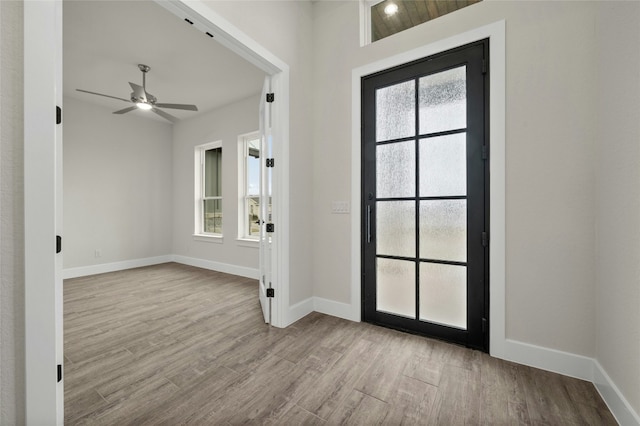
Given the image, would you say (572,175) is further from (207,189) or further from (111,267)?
(111,267)

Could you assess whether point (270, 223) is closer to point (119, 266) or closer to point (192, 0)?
point (192, 0)

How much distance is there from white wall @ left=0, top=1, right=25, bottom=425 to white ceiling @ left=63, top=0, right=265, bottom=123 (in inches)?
73.8

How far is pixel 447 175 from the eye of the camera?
2.11 metres

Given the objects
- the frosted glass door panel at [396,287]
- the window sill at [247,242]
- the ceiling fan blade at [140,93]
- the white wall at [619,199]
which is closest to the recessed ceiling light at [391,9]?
the white wall at [619,199]

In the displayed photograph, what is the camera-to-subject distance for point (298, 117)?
2.57 metres

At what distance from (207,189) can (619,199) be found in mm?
5570

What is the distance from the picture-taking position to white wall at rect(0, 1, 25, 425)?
0.99m

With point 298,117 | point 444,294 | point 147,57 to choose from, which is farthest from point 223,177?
point 444,294

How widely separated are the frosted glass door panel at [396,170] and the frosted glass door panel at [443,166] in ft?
0.27

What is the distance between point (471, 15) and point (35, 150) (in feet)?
9.18

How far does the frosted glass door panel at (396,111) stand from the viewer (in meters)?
2.27

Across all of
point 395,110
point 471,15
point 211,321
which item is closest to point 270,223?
point 211,321

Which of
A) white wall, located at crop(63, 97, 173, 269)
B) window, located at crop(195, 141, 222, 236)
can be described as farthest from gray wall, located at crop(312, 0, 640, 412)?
white wall, located at crop(63, 97, 173, 269)

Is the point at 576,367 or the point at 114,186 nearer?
the point at 576,367
